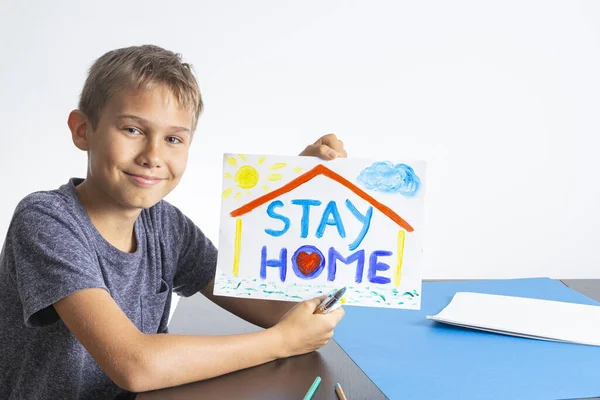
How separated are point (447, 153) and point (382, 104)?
1.49 feet

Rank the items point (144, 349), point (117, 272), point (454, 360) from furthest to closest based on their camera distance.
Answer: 1. point (117, 272)
2. point (454, 360)
3. point (144, 349)

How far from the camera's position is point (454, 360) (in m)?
1.02

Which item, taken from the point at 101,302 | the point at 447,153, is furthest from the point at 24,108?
the point at 101,302

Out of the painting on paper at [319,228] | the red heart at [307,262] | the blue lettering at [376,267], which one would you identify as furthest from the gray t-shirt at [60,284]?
the blue lettering at [376,267]

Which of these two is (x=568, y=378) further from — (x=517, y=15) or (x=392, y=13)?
(x=517, y=15)

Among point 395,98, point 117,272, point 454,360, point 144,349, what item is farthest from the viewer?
point 395,98

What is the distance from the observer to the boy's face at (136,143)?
110cm

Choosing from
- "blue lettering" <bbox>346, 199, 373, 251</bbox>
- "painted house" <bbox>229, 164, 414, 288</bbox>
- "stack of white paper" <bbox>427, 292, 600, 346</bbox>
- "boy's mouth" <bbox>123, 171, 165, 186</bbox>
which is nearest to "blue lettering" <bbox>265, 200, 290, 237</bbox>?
"painted house" <bbox>229, 164, 414, 288</bbox>

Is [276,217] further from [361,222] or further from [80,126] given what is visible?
[80,126]

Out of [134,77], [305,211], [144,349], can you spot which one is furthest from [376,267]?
[134,77]

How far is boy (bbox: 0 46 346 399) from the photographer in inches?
36.7

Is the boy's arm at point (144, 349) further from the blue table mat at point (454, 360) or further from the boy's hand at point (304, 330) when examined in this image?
the blue table mat at point (454, 360)

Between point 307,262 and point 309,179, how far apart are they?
0.14 metres

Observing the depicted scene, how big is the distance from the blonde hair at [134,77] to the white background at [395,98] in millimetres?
2185
